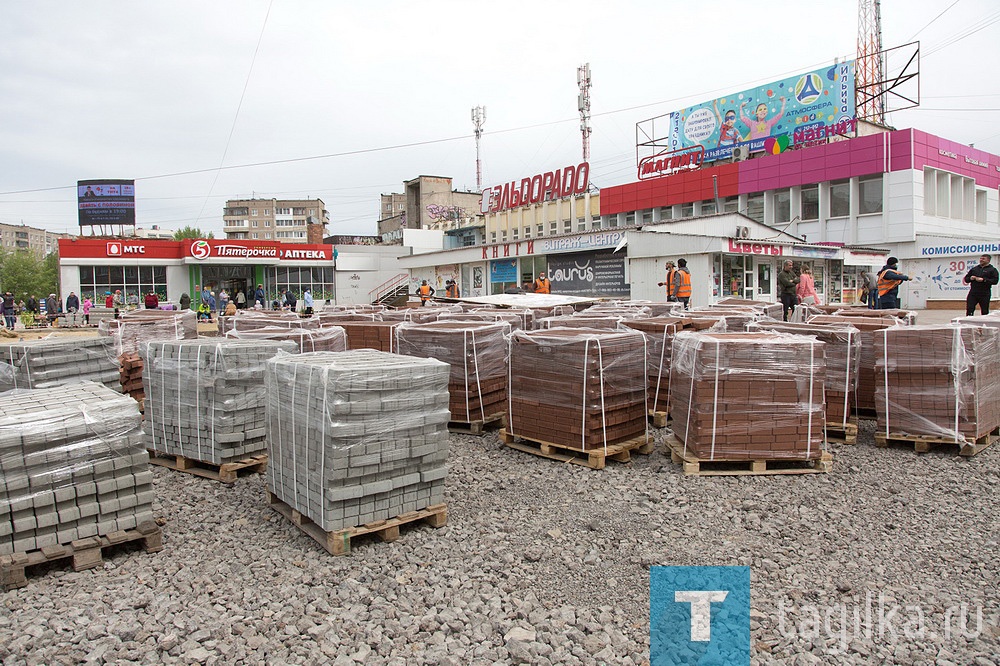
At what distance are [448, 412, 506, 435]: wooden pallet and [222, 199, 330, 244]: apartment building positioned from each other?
110 meters

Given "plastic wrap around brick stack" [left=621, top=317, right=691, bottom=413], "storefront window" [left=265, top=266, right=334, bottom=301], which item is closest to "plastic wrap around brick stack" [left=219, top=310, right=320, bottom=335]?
"plastic wrap around brick stack" [left=621, top=317, right=691, bottom=413]

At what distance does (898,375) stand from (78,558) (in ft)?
25.4

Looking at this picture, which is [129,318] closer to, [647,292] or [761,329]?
[761,329]

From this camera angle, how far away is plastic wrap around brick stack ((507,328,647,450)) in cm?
645

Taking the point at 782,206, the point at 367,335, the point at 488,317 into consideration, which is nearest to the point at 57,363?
the point at 367,335

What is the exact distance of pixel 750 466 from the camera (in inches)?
245

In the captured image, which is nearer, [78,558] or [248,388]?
[78,558]

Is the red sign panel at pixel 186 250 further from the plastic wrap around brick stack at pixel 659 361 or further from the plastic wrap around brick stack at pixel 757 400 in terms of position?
the plastic wrap around brick stack at pixel 757 400

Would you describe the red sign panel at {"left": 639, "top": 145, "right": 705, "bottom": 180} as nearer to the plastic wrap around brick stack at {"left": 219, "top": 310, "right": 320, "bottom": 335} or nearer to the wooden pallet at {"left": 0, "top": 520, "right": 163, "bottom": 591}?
the plastic wrap around brick stack at {"left": 219, "top": 310, "right": 320, "bottom": 335}

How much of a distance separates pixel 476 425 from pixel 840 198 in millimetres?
31394

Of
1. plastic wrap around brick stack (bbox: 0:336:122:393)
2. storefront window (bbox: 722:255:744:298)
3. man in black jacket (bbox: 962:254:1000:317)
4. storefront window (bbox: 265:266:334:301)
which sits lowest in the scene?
plastic wrap around brick stack (bbox: 0:336:122:393)

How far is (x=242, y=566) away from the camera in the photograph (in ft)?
14.4

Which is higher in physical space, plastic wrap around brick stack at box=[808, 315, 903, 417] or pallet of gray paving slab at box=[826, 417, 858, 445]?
plastic wrap around brick stack at box=[808, 315, 903, 417]

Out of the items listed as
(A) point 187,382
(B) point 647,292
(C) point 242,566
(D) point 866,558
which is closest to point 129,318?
(A) point 187,382
